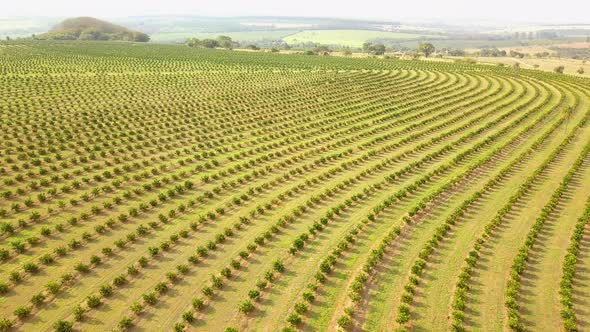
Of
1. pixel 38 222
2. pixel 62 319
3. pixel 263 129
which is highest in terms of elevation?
pixel 263 129

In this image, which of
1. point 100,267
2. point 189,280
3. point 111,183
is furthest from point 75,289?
point 111,183

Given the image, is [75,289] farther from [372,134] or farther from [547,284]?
[372,134]

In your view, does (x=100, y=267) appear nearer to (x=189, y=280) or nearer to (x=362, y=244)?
(x=189, y=280)

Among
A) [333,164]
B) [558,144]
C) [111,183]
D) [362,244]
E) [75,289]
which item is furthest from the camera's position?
[558,144]

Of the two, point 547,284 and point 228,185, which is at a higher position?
point 228,185

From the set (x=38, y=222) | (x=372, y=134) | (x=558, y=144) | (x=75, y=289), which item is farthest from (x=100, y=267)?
(x=558, y=144)

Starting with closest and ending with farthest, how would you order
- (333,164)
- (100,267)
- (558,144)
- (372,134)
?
(100,267) → (333,164) → (558,144) → (372,134)

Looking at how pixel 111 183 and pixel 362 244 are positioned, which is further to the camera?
pixel 111 183
